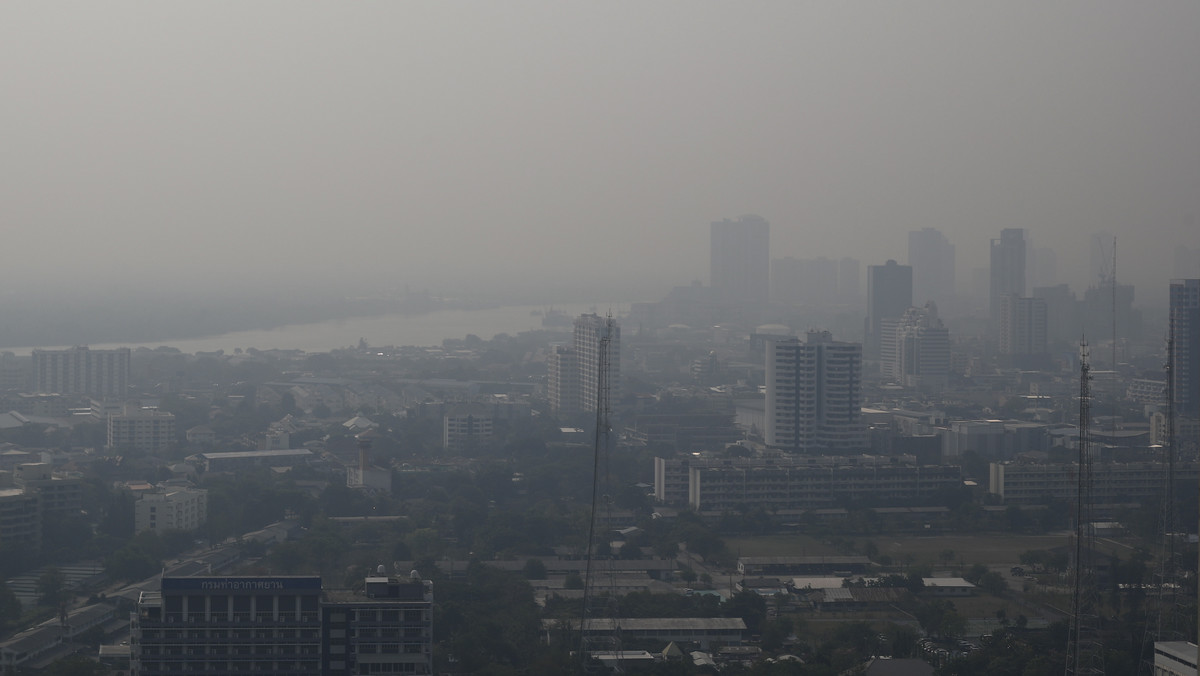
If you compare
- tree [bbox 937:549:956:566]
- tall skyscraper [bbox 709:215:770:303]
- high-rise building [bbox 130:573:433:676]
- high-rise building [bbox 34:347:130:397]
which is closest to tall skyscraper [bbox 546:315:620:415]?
high-rise building [bbox 34:347:130:397]

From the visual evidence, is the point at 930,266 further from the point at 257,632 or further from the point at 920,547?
the point at 257,632

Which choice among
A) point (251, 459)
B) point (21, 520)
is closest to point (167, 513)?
point (21, 520)

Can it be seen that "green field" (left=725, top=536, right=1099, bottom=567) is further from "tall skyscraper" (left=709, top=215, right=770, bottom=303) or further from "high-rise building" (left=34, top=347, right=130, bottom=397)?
"tall skyscraper" (left=709, top=215, right=770, bottom=303)

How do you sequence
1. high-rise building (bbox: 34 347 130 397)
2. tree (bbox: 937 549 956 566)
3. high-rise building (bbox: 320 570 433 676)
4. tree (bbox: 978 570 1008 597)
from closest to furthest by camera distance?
1. high-rise building (bbox: 320 570 433 676)
2. tree (bbox: 978 570 1008 597)
3. tree (bbox: 937 549 956 566)
4. high-rise building (bbox: 34 347 130 397)

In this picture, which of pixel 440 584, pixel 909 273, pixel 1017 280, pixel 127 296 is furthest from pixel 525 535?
pixel 127 296

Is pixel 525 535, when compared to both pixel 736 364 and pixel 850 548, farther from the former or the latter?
pixel 736 364

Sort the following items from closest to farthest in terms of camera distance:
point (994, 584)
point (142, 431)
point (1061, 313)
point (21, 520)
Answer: point (994, 584) → point (21, 520) → point (142, 431) → point (1061, 313)
